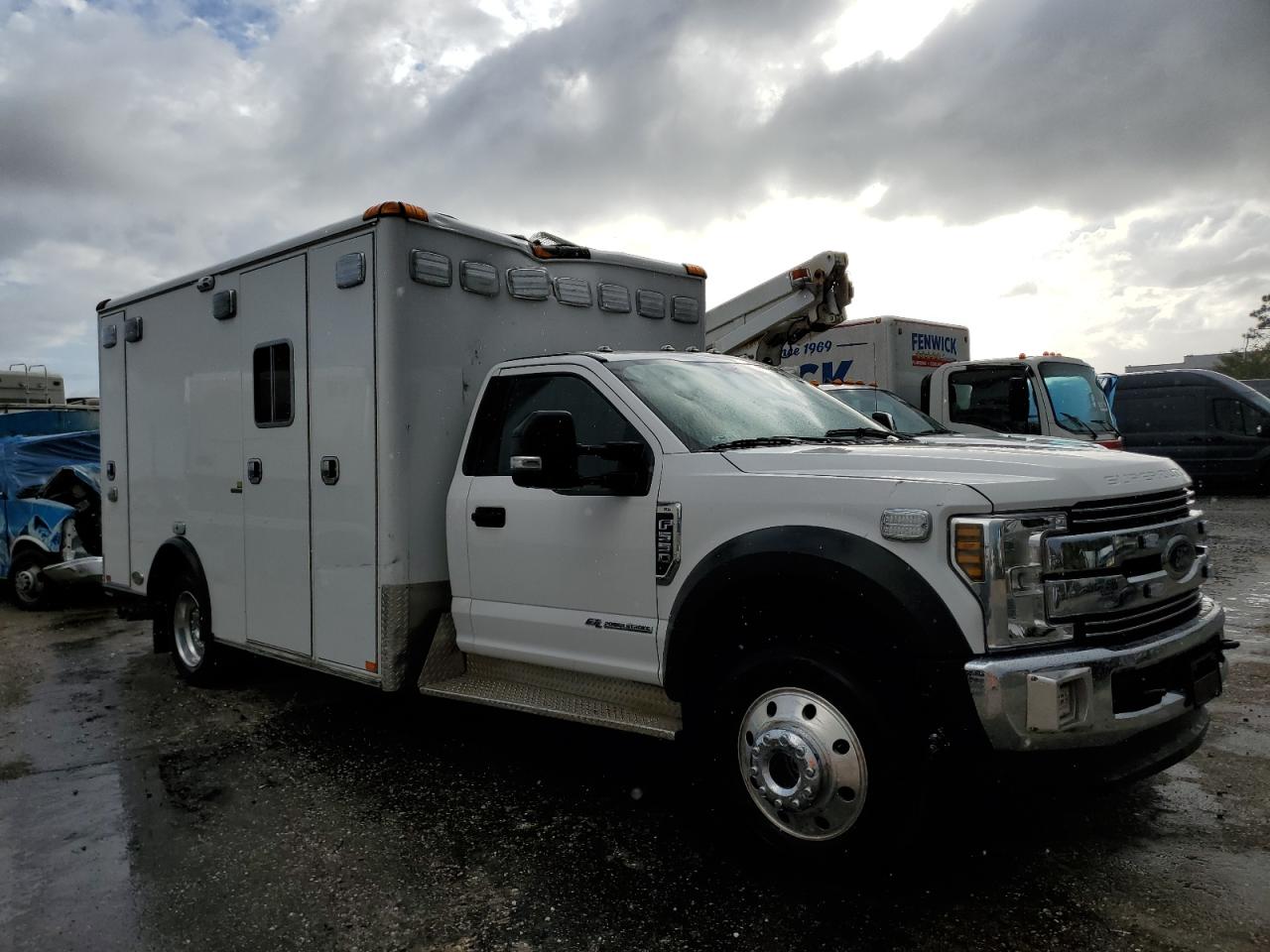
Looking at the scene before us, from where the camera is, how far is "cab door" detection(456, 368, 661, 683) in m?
4.16

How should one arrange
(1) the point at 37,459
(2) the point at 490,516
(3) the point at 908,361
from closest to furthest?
(2) the point at 490,516 → (1) the point at 37,459 → (3) the point at 908,361

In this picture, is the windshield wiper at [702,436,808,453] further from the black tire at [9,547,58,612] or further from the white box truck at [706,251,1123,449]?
the black tire at [9,547,58,612]

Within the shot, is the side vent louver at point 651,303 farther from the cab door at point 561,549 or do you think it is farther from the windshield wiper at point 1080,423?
the windshield wiper at point 1080,423

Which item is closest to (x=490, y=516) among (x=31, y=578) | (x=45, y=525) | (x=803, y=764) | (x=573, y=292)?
(x=573, y=292)

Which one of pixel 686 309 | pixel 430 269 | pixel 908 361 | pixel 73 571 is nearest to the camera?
pixel 430 269

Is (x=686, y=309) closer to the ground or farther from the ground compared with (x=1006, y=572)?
farther from the ground

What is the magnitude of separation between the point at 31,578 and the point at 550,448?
9038 mm

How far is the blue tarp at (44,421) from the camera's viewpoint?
1400 cm

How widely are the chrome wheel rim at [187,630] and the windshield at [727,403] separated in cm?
402

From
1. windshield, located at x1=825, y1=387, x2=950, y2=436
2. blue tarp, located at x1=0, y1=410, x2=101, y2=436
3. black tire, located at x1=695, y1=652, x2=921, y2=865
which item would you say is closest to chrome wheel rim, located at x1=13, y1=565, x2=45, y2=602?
blue tarp, located at x1=0, y1=410, x2=101, y2=436

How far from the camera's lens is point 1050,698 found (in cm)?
308

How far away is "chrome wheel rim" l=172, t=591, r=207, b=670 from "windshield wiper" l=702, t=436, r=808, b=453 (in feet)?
14.6

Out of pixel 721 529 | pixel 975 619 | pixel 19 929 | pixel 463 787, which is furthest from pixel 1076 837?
pixel 19 929

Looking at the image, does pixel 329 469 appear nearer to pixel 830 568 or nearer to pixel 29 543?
pixel 830 568
